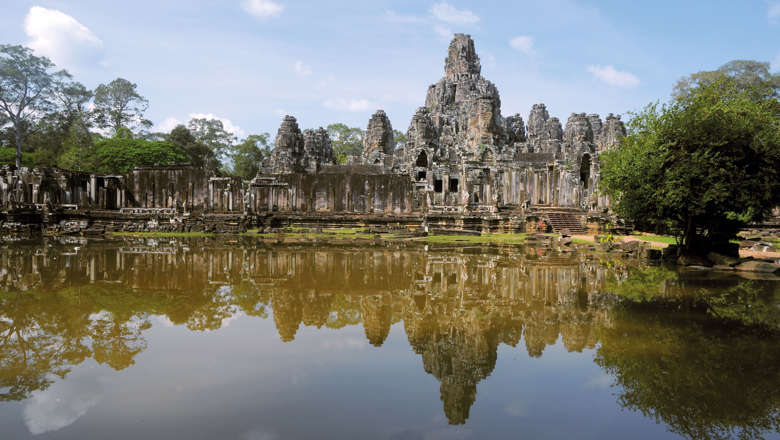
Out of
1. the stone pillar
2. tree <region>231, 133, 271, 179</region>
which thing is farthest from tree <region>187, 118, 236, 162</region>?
the stone pillar

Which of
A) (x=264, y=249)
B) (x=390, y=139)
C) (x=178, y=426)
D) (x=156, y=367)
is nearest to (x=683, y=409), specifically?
(x=178, y=426)

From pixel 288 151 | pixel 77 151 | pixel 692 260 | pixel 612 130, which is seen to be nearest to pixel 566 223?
pixel 692 260

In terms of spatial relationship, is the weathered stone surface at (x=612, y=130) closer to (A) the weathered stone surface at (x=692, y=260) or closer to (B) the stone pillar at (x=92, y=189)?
(A) the weathered stone surface at (x=692, y=260)

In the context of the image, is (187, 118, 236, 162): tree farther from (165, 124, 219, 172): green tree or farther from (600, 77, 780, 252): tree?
(600, 77, 780, 252): tree

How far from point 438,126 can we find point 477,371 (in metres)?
67.5

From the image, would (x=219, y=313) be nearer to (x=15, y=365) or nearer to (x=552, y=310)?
(x=15, y=365)

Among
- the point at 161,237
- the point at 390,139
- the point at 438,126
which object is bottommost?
the point at 161,237

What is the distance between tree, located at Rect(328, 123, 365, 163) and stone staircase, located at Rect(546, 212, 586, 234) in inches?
2050

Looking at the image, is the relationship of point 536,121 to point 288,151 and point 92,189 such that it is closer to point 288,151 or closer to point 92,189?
point 288,151

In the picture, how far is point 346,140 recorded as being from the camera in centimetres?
7794

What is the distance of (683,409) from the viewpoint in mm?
3617

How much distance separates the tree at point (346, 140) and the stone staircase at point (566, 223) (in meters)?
52.1

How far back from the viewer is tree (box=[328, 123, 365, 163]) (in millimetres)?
76688

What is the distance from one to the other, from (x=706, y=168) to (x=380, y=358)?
1187cm
